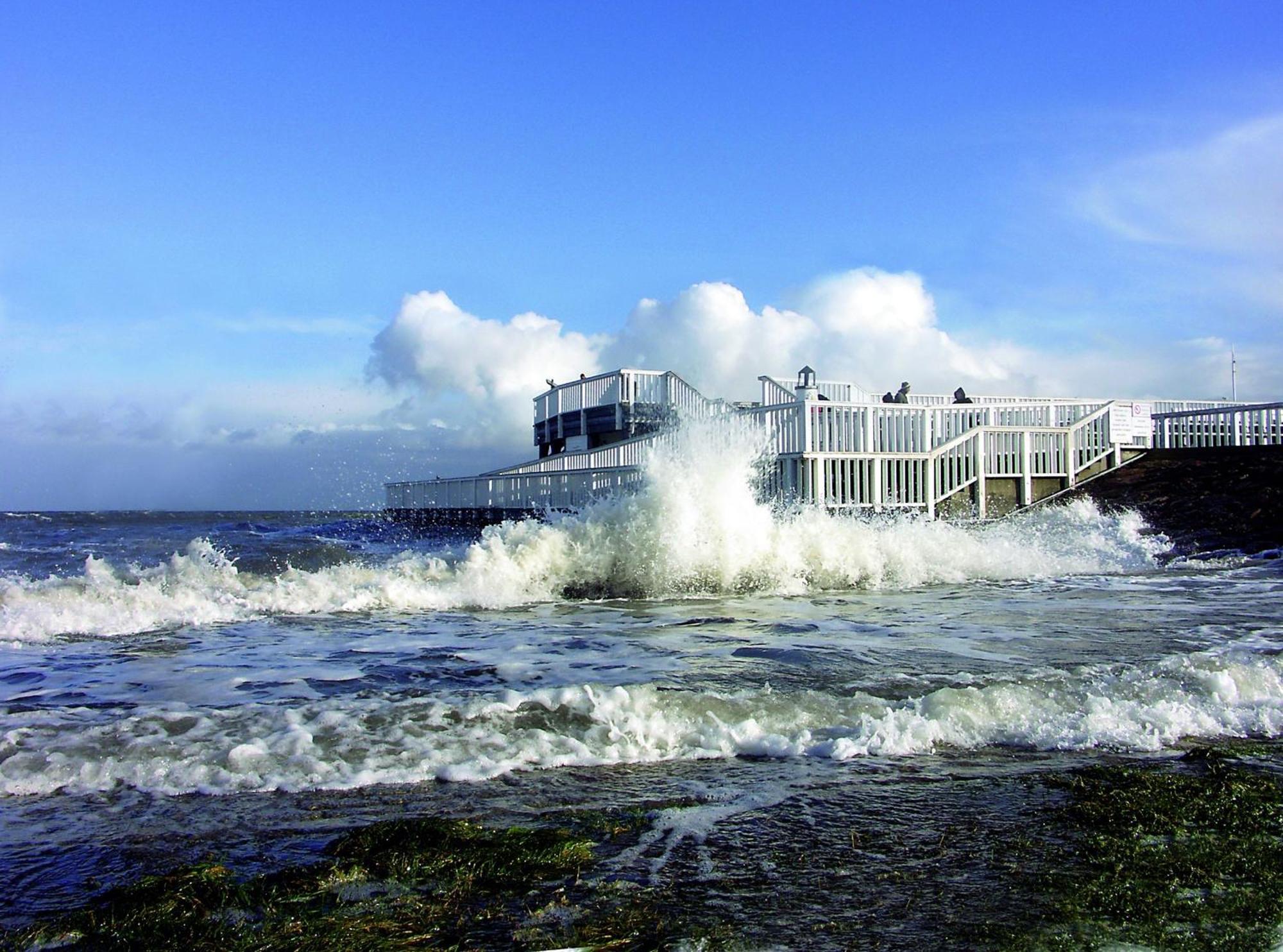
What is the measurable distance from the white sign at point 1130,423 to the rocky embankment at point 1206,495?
59cm

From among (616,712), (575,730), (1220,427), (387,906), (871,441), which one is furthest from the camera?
(1220,427)

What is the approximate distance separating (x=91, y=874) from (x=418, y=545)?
74.5ft

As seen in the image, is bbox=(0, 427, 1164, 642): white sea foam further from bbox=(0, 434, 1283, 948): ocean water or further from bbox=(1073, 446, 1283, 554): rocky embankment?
bbox=(1073, 446, 1283, 554): rocky embankment

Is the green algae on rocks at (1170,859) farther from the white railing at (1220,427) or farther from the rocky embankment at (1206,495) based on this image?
the white railing at (1220,427)

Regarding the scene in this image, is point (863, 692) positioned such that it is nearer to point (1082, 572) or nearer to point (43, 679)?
point (43, 679)

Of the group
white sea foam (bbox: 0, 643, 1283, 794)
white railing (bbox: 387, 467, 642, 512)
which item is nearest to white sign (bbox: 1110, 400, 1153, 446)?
white railing (bbox: 387, 467, 642, 512)

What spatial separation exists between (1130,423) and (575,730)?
22.2 meters

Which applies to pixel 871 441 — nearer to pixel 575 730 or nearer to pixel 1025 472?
pixel 1025 472

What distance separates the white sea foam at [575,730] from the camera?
4984 millimetres

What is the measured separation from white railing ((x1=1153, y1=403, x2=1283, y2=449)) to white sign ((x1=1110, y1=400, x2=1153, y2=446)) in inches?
34.6

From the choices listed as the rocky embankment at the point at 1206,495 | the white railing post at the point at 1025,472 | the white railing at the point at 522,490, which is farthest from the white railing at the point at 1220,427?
the white railing at the point at 522,490

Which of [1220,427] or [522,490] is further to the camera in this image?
[522,490]

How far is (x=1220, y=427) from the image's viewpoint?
26141 millimetres


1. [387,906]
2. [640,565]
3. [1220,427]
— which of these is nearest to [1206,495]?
[1220,427]
